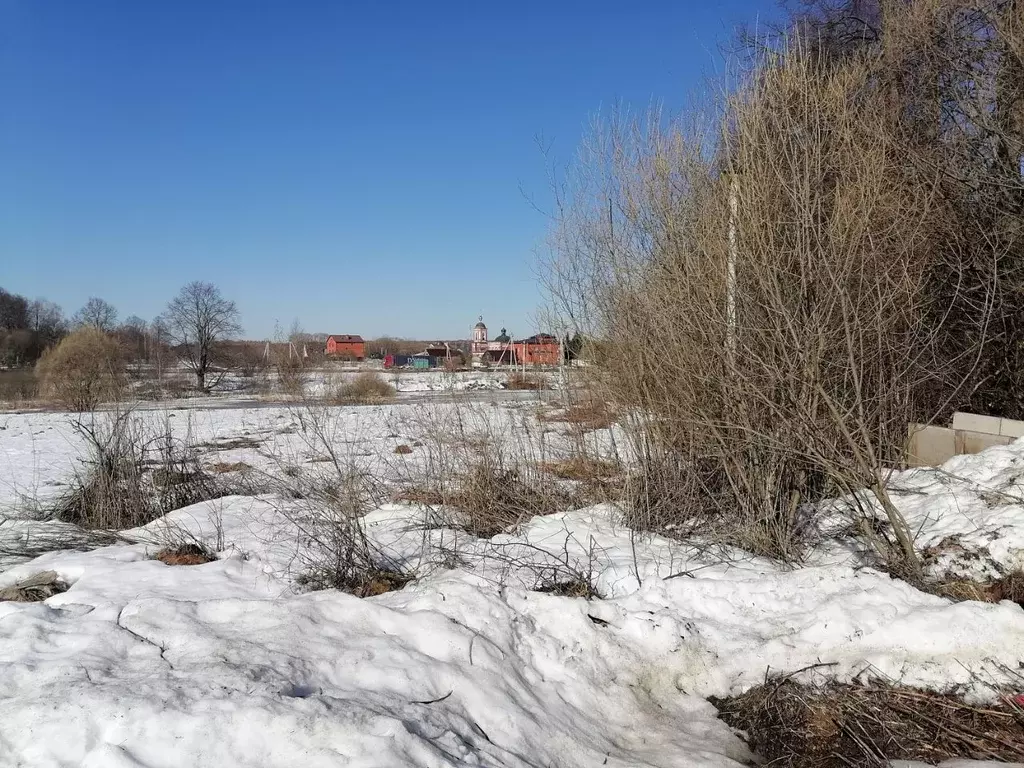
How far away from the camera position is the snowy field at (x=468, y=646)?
260 cm

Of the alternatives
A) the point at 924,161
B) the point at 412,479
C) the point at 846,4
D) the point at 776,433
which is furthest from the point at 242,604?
the point at 846,4

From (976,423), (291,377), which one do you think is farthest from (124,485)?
(976,423)

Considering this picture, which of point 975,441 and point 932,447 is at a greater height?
point 975,441

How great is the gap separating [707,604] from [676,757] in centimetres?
127

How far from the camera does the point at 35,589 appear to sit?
4.22 m

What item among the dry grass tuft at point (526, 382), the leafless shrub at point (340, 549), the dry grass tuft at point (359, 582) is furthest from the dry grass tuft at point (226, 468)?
the dry grass tuft at point (359, 582)

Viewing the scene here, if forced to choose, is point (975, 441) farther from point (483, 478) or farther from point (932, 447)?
point (483, 478)

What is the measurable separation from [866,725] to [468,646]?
179cm

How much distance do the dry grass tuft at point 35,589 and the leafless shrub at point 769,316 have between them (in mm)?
4034

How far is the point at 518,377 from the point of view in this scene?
7.36 m

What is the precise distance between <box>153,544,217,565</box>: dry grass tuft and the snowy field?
0.13 meters

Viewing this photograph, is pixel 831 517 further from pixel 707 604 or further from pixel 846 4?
pixel 846 4

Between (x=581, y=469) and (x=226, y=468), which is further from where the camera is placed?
(x=226, y=468)

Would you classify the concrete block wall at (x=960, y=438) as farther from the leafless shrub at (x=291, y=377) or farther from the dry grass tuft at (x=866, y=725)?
the leafless shrub at (x=291, y=377)
